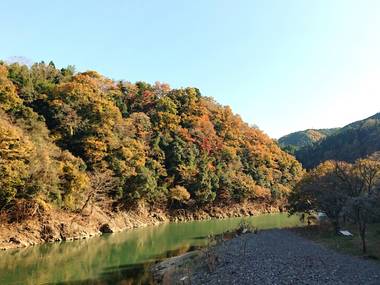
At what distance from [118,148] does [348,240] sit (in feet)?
116

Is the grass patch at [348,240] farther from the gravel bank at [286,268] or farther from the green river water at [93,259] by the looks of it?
the green river water at [93,259]

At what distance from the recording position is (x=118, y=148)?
55.9 m

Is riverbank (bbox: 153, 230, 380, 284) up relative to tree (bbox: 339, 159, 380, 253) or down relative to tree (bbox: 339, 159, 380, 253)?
down

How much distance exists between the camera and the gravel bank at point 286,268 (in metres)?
17.0

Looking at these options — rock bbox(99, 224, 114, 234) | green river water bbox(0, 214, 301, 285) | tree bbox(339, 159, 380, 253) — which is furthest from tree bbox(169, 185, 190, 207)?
tree bbox(339, 159, 380, 253)

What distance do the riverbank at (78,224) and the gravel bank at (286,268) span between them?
20018 mm

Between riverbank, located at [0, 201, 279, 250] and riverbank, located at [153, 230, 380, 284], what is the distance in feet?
63.6

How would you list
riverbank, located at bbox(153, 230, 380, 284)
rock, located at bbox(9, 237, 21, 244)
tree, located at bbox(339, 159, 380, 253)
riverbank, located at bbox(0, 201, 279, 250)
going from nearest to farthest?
riverbank, located at bbox(153, 230, 380, 284) → tree, located at bbox(339, 159, 380, 253) → rock, located at bbox(9, 237, 21, 244) → riverbank, located at bbox(0, 201, 279, 250)

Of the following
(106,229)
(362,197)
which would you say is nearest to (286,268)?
(362,197)

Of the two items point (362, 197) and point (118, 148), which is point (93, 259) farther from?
point (118, 148)

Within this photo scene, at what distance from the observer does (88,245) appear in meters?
36.1

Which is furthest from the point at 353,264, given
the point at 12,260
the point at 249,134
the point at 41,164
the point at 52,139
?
the point at 249,134

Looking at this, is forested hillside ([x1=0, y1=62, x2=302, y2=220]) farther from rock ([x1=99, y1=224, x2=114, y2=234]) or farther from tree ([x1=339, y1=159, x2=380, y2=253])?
tree ([x1=339, y1=159, x2=380, y2=253])

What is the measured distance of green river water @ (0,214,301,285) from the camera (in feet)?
73.0
